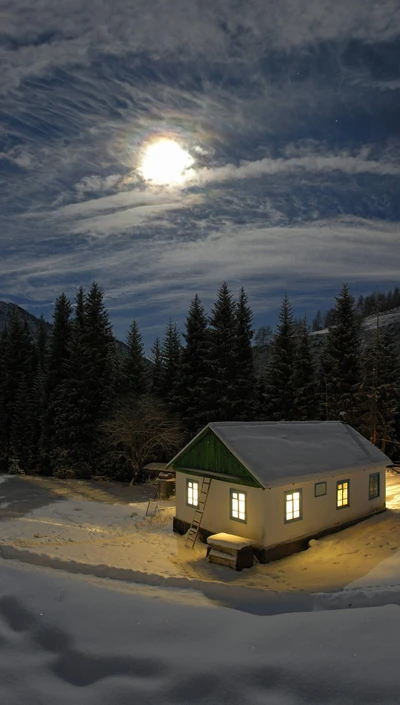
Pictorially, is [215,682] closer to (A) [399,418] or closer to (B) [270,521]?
(B) [270,521]

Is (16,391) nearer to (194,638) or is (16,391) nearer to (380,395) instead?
(380,395)

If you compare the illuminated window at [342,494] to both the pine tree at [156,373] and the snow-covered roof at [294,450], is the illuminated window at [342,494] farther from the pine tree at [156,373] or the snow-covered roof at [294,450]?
the pine tree at [156,373]

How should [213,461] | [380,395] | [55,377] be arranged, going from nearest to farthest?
[213,461]
[380,395]
[55,377]

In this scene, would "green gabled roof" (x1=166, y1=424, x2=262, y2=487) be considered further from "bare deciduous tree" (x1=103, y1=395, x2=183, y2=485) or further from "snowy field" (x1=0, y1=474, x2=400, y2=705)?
"bare deciduous tree" (x1=103, y1=395, x2=183, y2=485)

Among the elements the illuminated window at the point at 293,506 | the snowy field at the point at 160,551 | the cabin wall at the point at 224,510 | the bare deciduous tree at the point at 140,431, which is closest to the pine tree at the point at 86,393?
the bare deciduous tree at the point at 140,431

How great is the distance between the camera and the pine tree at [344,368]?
36.7m

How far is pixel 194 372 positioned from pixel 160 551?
23.1 meters

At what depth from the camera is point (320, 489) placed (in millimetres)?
18062

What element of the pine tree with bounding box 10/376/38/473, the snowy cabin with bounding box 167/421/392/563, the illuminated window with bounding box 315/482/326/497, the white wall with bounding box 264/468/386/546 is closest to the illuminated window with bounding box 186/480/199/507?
the snowy cabin with bounding box 167/421/392/563

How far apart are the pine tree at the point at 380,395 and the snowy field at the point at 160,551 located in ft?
34.9

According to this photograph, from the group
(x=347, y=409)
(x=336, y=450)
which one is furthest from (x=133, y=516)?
(x=347, y=409)

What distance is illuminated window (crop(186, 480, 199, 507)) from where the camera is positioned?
A: 19203 mm

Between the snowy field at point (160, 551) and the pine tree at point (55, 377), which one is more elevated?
the pine tree at point (55, 377)

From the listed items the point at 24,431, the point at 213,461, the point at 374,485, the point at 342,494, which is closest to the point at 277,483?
the point at 213,461
